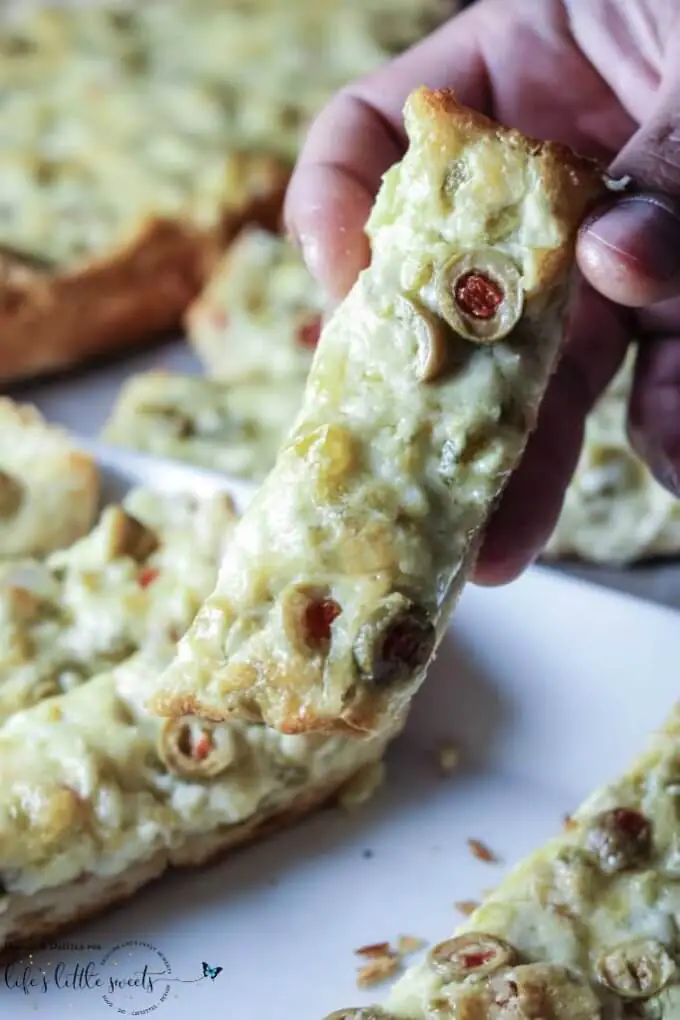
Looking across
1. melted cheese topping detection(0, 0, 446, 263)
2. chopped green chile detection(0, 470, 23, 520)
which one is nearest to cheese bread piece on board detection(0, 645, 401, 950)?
chopped green chile detection(0, 470, 23, 520)

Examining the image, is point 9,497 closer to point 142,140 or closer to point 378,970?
point 378,970

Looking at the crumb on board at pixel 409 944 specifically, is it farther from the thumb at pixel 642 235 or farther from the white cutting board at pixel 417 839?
the thumb at pixel 642 235

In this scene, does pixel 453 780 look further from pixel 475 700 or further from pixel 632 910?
pixel 632 910

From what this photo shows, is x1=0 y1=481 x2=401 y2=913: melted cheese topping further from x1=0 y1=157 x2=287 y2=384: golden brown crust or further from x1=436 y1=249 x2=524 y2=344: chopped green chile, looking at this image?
x1=0 y1=157 x2=287 y2=384: golden brown crust

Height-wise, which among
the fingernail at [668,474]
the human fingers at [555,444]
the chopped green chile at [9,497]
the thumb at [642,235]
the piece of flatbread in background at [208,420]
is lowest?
the piece of flatbread in background at [208,420]

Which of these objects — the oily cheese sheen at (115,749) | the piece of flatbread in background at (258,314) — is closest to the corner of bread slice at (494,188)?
the oily cheese sheen at (115,749)

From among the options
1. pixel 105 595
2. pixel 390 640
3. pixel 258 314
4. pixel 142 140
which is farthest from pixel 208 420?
pixel 390 640

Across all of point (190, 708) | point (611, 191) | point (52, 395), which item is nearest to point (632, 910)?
point (190, 708)
